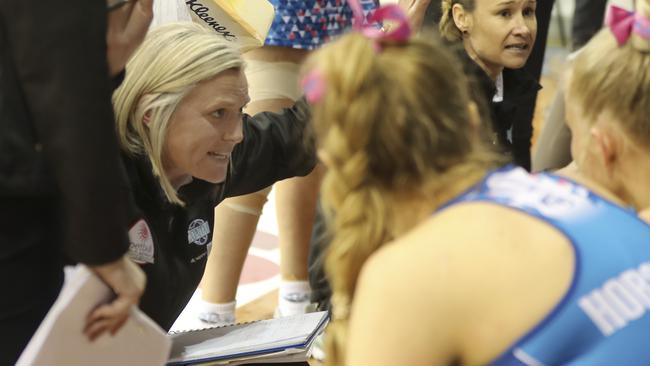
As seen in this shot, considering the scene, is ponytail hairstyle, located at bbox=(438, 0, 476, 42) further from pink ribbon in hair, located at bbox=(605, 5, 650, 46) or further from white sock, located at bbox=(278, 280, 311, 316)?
pink ribbon in hair, located at bbox=(605, 5, 650, 46)

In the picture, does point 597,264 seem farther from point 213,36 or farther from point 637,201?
point 213,36

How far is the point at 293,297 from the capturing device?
282cm

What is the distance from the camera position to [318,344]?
263 cm

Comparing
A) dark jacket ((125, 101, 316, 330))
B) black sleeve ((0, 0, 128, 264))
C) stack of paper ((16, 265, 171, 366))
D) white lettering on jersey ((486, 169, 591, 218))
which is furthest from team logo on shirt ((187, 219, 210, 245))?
white lettering on jersey ((486, 169, 591, 218))

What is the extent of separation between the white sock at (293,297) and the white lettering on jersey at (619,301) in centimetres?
177

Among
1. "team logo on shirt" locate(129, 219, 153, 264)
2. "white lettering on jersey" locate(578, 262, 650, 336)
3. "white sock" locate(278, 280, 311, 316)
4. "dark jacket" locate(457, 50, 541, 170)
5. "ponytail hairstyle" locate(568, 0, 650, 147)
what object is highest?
"ponytail hairstyle" locate(568, 0, 650, 147)

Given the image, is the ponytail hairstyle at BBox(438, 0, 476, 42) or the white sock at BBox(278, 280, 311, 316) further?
the white sock at BBox(278, 280, 311, 316)

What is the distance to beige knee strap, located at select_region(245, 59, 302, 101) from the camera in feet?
8.71

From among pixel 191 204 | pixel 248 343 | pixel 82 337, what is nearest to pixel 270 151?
pixel 191 204

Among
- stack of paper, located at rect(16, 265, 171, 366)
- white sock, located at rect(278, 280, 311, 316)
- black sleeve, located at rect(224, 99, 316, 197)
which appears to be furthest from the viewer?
white sock, located at rect(278, 280, 311, 316)

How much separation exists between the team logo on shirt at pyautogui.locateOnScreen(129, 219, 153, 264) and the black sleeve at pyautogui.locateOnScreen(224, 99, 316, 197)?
0.32m

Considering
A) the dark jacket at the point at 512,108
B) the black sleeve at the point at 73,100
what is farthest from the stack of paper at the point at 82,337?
the dark jacket at the point at 512,108

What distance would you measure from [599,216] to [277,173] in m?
1.06

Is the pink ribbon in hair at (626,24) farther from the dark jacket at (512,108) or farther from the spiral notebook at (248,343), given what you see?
the dark jacket at (512,108)
